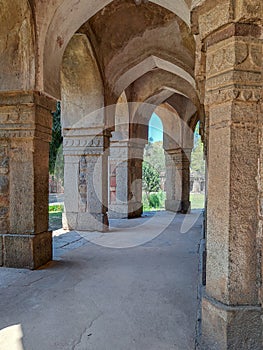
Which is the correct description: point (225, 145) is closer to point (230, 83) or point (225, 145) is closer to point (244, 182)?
point (244, 182)

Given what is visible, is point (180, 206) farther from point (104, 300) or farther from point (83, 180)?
point (104, 300)

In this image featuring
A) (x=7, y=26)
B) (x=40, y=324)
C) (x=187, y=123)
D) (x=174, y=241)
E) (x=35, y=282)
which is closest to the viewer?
(x=40, y=324)

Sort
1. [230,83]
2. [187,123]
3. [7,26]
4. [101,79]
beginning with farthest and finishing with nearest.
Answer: [187,123] < [101,79] < [7,26] < [230,83]

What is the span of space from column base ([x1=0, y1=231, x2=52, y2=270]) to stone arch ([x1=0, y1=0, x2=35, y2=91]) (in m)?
1.76

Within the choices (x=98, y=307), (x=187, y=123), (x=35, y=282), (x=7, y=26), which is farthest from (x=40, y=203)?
(x=187, y=123)

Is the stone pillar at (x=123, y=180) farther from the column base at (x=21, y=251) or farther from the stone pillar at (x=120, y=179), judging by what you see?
the column base at (x=21, y=251)

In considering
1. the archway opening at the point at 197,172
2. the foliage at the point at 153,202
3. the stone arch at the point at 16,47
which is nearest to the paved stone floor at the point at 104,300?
the stone arch at the point at 16,47

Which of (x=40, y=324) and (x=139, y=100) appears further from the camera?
(x=139, y=100)

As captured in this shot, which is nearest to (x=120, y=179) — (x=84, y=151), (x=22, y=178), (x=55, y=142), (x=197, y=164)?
(x=84, y=151)

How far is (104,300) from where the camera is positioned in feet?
8.73

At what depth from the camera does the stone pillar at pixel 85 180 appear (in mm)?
6020

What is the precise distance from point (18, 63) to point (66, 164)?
9.62 ft

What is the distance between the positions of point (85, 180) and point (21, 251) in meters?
2.70

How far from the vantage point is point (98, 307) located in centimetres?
251
